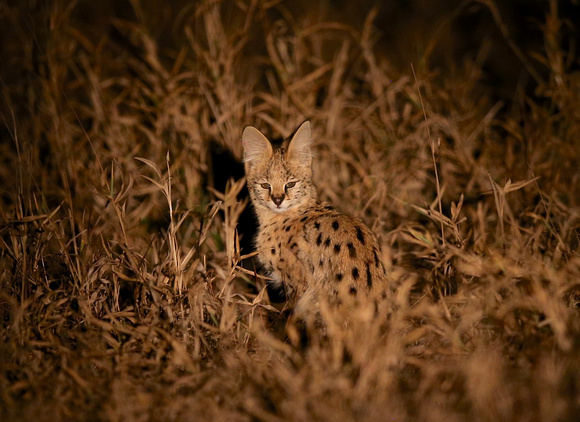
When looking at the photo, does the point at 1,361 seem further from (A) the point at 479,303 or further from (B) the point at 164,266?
(A) the point at 479,303

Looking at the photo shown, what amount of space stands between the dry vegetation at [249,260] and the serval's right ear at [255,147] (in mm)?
353

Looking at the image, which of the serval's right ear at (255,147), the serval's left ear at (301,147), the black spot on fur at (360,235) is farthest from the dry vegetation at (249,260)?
the serval's left ear at (301,147)

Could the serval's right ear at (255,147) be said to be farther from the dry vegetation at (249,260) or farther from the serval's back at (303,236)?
the dry vegetation at (249,260)

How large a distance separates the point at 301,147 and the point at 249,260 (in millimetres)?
1001

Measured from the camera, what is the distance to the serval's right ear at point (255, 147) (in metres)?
3.64

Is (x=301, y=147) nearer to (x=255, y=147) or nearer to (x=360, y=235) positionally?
(x=255, y=147)

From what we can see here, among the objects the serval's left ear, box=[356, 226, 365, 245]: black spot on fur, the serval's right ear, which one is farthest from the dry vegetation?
the serval's left ear

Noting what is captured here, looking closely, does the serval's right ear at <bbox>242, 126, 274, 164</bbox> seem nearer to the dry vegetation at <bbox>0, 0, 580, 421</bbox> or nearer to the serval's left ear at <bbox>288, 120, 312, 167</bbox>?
the serval's left ear at <bbox>288, 120, 312, 167</bbox>

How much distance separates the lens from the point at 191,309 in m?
2.88

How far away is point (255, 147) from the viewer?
372 cm

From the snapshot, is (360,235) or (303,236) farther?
(303,236)

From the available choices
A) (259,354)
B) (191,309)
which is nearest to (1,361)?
(191,309)

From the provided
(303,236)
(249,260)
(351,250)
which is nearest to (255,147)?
(303,236)

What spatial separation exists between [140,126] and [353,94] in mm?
1924
